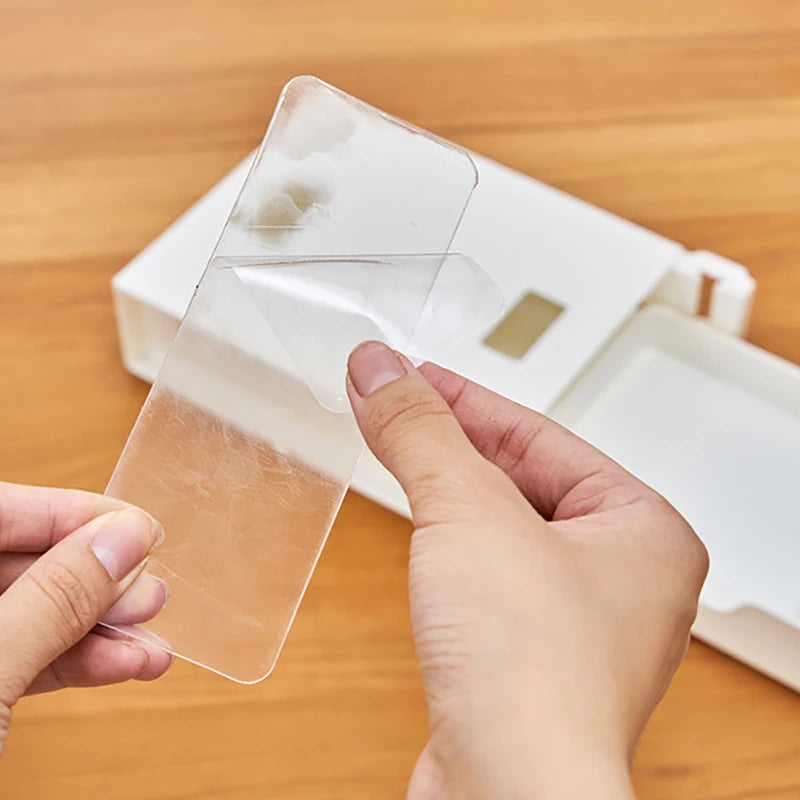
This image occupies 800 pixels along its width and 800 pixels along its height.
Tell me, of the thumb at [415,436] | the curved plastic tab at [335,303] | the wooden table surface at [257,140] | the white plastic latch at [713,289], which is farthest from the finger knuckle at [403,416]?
the white plastic latch at [713,289]

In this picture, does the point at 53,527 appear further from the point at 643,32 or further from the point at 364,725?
the point at 643,32

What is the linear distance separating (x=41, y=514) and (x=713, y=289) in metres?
0.51

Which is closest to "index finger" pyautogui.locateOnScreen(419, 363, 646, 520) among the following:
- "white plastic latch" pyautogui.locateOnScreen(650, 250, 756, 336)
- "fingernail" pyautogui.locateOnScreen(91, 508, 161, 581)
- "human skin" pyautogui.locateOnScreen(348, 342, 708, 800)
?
"human skin" pyautogui.locateOnScreen(348, 342, 708, 800)

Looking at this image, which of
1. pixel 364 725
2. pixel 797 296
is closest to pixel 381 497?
pixel 364 725

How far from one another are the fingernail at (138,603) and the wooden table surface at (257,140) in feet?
0.42

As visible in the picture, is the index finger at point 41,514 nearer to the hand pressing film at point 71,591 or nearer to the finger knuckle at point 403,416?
the hand pressing film at point 71,591

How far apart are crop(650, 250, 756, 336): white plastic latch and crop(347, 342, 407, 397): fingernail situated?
385 mm

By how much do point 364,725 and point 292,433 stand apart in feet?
0.62

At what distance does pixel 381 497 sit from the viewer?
0.88 meters

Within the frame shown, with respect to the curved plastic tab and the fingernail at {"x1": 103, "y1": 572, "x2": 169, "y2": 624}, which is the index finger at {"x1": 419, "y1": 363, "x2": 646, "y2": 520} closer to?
the curved plastic tab

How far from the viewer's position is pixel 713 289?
0.95 metres

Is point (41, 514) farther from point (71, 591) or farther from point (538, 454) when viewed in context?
point (538, 454)

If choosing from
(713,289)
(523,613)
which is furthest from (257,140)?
(523,613)

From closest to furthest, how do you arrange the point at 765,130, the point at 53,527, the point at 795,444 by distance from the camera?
1. the point at 53,527
2. the point at 795,444
3. the point at 765,130
